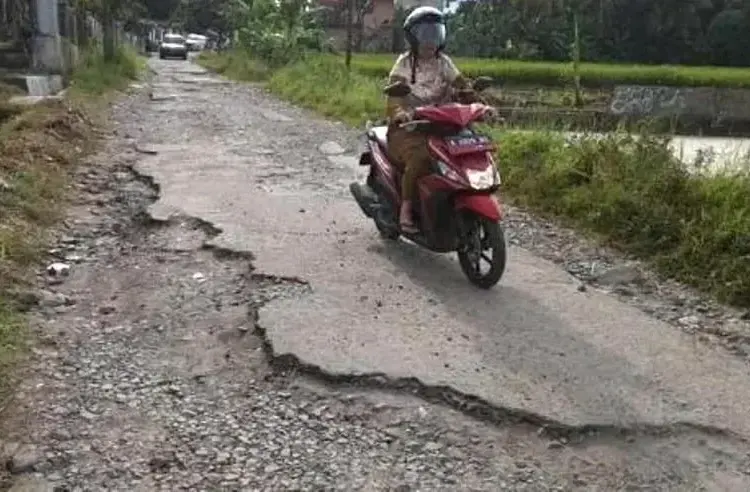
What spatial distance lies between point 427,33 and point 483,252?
137cm

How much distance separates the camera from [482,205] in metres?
4.73

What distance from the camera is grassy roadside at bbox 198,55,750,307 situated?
532 cm

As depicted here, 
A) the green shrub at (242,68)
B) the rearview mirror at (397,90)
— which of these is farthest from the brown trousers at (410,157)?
the green shrub at (242,68)

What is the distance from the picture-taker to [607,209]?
250 inches

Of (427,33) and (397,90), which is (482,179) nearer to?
(397,90)

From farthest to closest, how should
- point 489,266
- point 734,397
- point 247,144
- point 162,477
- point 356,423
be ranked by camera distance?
point 247,144 < point 489,266 < point 734,397 < point 356,423 < point 162,477

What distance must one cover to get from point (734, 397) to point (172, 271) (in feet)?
10.1

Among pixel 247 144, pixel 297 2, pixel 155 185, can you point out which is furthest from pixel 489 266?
pixel 297 2

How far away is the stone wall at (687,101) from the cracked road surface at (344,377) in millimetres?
27321

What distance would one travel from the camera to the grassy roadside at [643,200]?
532 centimetres

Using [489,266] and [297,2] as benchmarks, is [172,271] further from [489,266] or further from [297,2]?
[297,2]

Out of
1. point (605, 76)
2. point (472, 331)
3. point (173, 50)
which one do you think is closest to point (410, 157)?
point (472, 331)

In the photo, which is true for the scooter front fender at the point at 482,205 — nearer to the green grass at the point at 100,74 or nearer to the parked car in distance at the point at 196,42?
the green grass at the point at 100,74

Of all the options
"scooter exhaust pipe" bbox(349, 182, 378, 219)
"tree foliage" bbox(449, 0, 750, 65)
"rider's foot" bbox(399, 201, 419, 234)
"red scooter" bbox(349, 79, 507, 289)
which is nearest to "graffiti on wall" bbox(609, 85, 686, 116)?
"tree foliage" bbox(449, 0, 750, 65)
